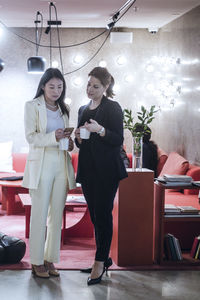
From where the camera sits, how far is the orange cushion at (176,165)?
5871 millimetres

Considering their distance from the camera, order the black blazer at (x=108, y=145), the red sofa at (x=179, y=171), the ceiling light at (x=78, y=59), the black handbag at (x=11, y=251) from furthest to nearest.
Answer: the ceiling light at (x=78, y=59) < the red sofa at (x=179, y=171) < the black handbag at (x=11, y=251) < the black blazer at (x=108, y=145)

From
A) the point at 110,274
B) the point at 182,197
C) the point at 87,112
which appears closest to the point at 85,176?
the point at 87,112

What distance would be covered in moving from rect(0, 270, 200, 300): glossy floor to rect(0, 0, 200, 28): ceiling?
3.20 m

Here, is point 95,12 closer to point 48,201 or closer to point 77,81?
point 77,81

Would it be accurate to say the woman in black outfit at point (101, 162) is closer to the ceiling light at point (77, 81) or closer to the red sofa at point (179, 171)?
the red sofa at point (179, 171)

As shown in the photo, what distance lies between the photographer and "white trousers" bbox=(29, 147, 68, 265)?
379 cm

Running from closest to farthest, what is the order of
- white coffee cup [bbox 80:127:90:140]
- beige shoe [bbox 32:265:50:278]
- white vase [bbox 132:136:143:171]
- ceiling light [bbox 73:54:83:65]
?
white coffee cup [bbox 80:127:90:140] < beige shoe [bbox 32:265:50:278] < white vase [bbox 132:136:143:171] < ceiling light [bbox 73:54:83:65]

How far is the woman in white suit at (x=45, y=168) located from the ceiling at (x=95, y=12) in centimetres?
225

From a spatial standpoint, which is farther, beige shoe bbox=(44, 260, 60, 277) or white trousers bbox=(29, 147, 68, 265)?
beige shoe bbox=(44, 260, 60, 277)

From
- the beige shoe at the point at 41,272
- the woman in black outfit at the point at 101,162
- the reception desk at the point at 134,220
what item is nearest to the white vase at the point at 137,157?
the reception desk at the point at 134,220

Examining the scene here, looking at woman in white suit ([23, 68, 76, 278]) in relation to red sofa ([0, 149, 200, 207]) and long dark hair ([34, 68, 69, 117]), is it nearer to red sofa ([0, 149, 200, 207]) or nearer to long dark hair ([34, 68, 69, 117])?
long dark hair ([34, 68, 69, 117])

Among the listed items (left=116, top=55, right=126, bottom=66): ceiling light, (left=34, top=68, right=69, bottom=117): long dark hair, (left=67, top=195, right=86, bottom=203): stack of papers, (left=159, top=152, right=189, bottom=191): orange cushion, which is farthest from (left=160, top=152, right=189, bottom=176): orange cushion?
(left=34, top=68, right=69, bottom=117): long dark hair

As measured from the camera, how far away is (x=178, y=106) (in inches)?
267

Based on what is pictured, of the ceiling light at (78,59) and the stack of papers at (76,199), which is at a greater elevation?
the ceiling light at (78,59)
